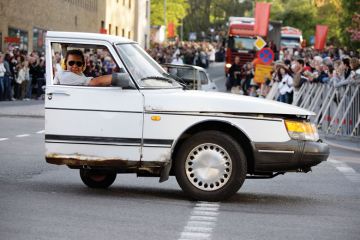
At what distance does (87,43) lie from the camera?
1292 centimetres

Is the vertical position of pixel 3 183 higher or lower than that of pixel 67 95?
lower

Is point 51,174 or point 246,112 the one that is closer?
point 246,112

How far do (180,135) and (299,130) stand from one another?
123cm

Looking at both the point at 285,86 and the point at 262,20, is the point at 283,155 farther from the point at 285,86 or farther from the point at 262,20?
the point at 262,20

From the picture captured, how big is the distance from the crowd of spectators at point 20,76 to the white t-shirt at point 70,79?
27.7 meters

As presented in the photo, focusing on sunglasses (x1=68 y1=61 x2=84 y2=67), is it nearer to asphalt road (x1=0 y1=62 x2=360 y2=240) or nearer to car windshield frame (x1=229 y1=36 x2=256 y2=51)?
asphalt road (x1=0 y1=62 x2=360 y2=240)

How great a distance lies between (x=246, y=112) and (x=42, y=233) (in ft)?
11.8

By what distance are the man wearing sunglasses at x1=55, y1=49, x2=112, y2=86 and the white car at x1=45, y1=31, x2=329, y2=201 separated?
0.16 meters

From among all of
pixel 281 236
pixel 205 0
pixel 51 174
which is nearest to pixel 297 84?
pixel 51 174

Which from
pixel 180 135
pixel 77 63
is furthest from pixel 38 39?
pixel 180 135

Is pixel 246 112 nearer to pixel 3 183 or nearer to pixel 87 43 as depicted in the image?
pixel 87 43

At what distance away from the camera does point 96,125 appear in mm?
12422

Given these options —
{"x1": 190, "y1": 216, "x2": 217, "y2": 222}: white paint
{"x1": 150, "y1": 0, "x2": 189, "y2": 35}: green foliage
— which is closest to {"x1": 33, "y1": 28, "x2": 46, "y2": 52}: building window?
{"x1": 190, "y1": 216, "x2": 217, "y2": 222}: white paint

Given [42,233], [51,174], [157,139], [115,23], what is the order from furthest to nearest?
1. [115,23]
2. [51,174]
3. [157,139]
4. [42,233]
